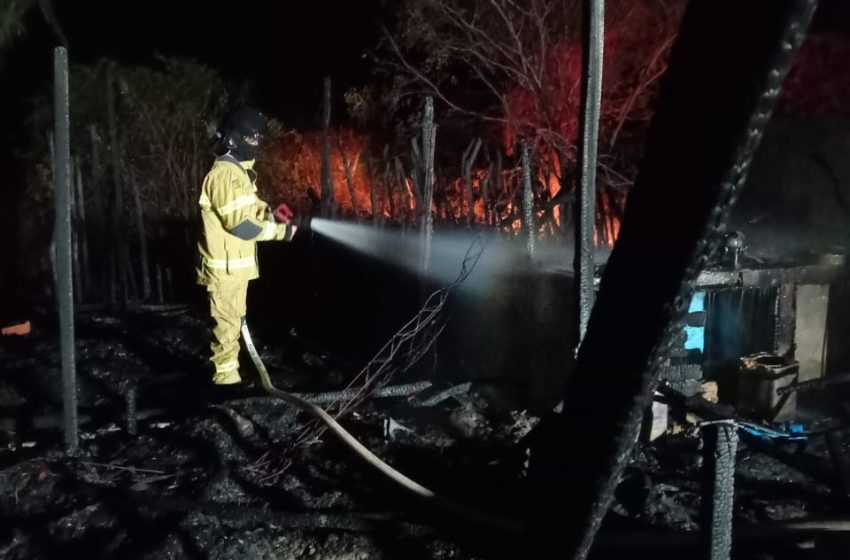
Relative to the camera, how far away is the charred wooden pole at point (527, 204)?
17.5 feet

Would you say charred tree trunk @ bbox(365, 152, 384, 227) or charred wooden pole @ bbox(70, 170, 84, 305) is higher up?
charred tree trunk @ bbox(365, 152, 384, 227)

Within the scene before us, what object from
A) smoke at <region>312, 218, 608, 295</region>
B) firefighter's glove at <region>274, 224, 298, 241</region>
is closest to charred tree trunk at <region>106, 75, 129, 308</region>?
smoke at <region>312, 218, 608, 295</region>

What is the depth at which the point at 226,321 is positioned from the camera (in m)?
5.54

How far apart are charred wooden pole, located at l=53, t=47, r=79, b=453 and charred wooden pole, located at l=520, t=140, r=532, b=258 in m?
3.06

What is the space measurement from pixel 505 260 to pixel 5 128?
384 inches

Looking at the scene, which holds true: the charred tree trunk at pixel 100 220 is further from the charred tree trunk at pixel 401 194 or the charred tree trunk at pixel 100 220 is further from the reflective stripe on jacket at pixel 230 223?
the charred tree trunk at pixel 401 194

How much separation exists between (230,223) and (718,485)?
3.78 m

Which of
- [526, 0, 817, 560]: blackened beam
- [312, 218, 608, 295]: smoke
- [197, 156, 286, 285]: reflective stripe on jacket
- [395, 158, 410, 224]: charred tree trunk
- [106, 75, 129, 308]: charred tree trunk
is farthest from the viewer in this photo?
[106, 75, 129, 308]: charred tree trunk

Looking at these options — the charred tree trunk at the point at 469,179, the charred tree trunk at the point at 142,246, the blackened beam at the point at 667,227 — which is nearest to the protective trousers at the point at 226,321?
the charred tree trunk at the point at 469,179

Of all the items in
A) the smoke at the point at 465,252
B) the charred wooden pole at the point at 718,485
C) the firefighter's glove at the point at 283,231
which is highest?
the firefighter's glove at the point at 283,231

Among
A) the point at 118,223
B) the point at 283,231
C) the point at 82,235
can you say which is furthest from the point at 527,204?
the point at 82,235

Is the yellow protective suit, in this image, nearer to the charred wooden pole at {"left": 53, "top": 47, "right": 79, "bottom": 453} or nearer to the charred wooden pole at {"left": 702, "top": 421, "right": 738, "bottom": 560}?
the charred wooden pole at {"left": 53, "top": 47, "right": 79, "bottom": 453}

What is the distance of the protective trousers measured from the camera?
18.0ft

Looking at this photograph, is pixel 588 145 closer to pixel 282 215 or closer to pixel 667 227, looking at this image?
pixel 667 227
